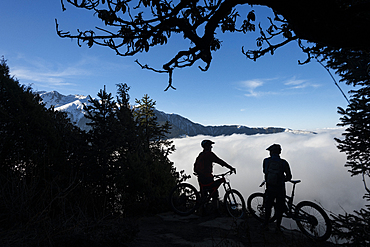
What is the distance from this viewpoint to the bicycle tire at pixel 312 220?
17.1ft

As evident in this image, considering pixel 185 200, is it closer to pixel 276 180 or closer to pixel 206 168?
pixel 206 168

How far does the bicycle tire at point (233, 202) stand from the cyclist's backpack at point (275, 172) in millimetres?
1680

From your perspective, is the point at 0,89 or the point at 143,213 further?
the point at 0,89

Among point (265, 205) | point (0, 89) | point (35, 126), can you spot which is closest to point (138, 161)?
point (265, 205)

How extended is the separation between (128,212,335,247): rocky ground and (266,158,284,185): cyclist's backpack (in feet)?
3.99

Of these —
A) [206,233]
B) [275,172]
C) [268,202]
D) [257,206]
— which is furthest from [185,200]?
[275,172]

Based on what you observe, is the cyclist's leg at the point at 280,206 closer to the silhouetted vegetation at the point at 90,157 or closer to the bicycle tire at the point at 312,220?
the bicycle tire at the point at 312,220

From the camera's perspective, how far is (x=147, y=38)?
11.5 ft

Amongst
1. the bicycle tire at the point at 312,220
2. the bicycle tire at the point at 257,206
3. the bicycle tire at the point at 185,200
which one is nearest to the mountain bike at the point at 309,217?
the bicycle tire at the point at 312,220

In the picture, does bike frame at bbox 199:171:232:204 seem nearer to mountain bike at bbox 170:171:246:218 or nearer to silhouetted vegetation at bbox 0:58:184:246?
mountain bike at bbox 170:171:246:218

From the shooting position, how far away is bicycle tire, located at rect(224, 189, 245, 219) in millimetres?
7074

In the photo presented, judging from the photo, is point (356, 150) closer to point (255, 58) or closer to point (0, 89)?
point (255, 58)

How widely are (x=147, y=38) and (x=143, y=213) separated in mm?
7407

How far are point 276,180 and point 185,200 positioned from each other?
3283mm
